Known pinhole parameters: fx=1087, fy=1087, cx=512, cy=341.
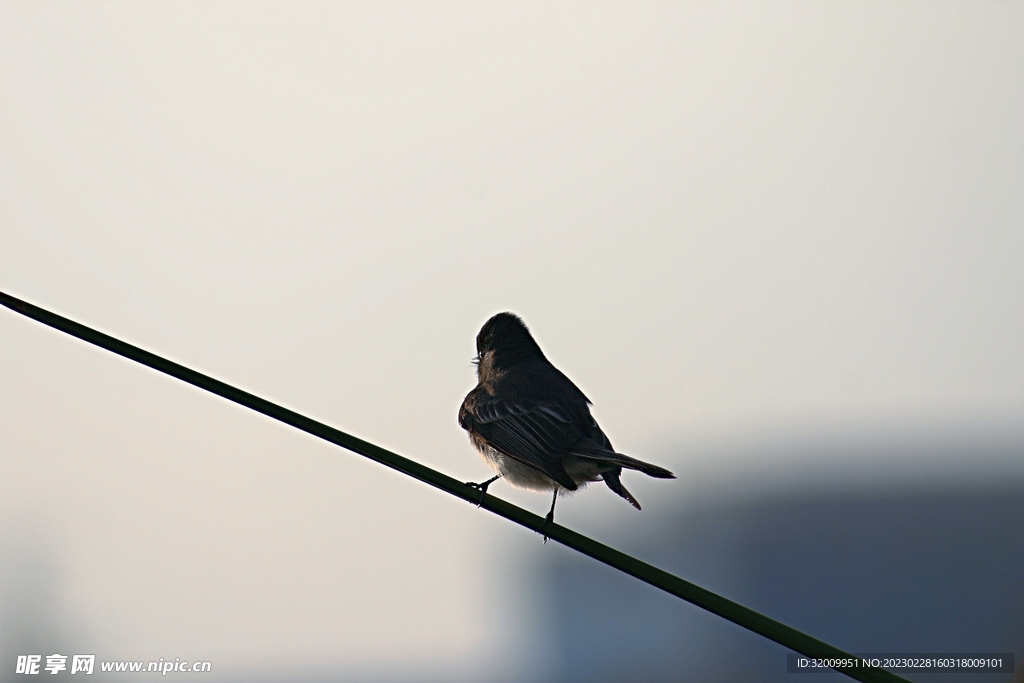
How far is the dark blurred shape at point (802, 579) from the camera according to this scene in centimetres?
4475

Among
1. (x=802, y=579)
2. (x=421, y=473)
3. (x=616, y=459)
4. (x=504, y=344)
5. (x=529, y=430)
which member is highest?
(x=802, y=579)

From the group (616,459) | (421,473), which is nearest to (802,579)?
(616,459)

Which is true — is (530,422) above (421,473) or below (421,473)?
above

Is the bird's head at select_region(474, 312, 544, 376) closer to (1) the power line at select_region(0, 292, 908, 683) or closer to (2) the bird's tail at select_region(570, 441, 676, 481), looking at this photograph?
(2) the bird's tail at select_region(570, 441, 676, 481)

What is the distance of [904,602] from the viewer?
44.9m

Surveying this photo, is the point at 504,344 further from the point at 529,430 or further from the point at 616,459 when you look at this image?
the point at 616,459

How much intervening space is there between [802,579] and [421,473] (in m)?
48.9

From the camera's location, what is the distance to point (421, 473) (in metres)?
3.16

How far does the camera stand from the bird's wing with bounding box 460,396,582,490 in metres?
5.94

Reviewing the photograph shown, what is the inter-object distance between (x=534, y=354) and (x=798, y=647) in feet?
16.5

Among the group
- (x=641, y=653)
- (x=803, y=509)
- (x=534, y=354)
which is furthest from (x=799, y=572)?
(x=534, y=354)

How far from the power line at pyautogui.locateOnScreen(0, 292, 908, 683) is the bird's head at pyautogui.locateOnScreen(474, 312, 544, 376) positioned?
14.0 ft

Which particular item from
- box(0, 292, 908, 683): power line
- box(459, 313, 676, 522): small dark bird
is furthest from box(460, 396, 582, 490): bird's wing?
box(0, 292, 908, 683): power line

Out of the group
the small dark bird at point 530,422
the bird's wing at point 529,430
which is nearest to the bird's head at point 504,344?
the small dark bird at point 530,422
